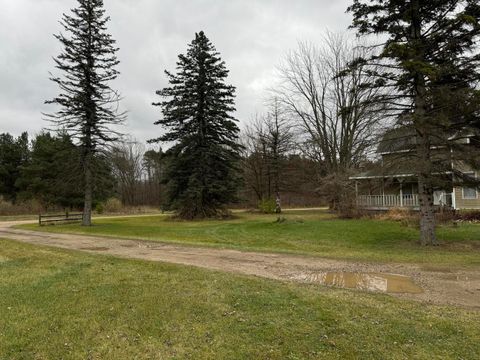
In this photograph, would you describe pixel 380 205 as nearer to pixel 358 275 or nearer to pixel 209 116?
pixel 209 116

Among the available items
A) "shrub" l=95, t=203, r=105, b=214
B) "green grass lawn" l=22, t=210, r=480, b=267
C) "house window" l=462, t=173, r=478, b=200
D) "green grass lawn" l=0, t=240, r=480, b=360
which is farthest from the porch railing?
"shrub" l=95, t=203, r=105, b=214

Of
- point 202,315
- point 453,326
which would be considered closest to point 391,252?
point 453,326

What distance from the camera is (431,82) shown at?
12.3 m

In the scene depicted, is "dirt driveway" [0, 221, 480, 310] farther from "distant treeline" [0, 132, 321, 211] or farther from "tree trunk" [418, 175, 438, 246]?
"distant treeline" [0, 132, 321, 211]

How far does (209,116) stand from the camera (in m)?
29.2

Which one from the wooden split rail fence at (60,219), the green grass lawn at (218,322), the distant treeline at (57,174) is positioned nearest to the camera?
the green grass lawn at (218,322)

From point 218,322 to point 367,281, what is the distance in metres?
3.55

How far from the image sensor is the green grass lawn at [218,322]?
407 cm

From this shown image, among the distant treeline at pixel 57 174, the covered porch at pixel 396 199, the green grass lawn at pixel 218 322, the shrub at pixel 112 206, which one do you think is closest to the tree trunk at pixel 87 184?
the distant treeline at pixel 57 174

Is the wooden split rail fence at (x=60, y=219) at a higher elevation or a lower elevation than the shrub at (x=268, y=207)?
lower

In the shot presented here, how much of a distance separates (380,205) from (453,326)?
78.4 ft

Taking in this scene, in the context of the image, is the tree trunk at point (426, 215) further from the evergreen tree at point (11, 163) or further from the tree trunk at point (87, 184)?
the evergreen tree at point (11, 163)

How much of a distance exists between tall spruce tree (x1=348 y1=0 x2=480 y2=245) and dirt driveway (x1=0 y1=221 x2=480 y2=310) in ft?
16.9

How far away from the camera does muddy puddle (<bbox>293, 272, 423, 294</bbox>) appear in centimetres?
635
